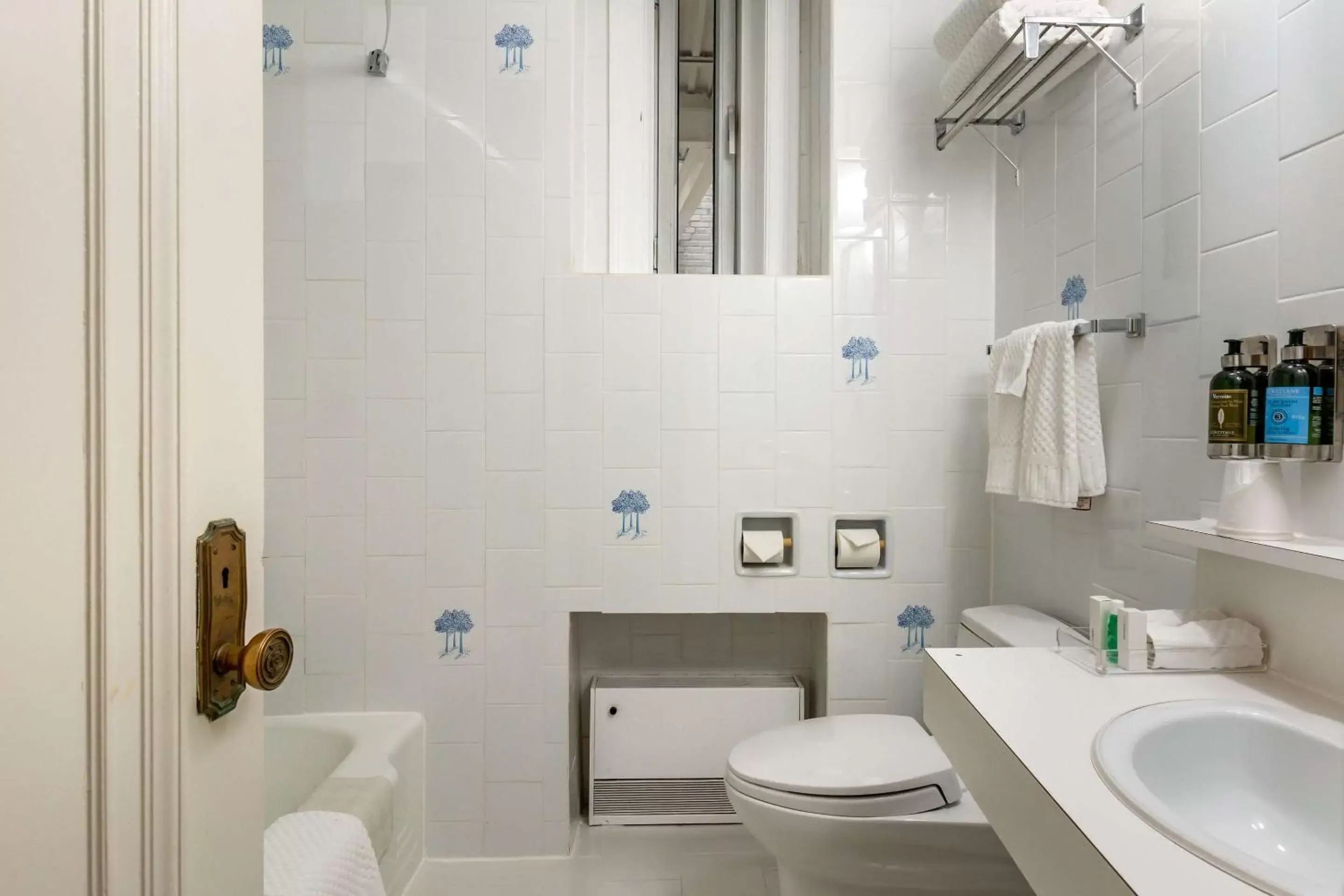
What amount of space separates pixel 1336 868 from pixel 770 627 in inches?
58.4

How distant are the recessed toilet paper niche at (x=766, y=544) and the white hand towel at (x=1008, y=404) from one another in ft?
1.62

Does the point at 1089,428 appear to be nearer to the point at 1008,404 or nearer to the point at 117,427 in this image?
the point at 1008,404

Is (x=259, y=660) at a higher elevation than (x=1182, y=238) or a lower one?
lower

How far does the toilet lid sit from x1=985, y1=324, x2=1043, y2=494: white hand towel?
56 cm

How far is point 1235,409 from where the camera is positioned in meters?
0.94

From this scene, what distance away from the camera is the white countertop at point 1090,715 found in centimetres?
52

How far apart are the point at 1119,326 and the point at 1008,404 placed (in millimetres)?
291

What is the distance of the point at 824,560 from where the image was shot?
72.0 inches

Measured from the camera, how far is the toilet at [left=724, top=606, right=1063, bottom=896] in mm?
1242

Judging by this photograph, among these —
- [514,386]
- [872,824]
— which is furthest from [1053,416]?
[514,386]

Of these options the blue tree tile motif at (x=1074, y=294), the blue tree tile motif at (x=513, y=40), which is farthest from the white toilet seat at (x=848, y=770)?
the blue tree tile motif at (x=513, y=40)

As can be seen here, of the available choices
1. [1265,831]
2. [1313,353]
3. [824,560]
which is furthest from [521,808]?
[1313,353]

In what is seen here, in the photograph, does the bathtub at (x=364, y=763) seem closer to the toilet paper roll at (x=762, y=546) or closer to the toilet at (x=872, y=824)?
the toilet at (x=872, y=824)

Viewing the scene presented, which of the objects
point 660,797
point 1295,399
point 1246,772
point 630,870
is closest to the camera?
point 1246,772
